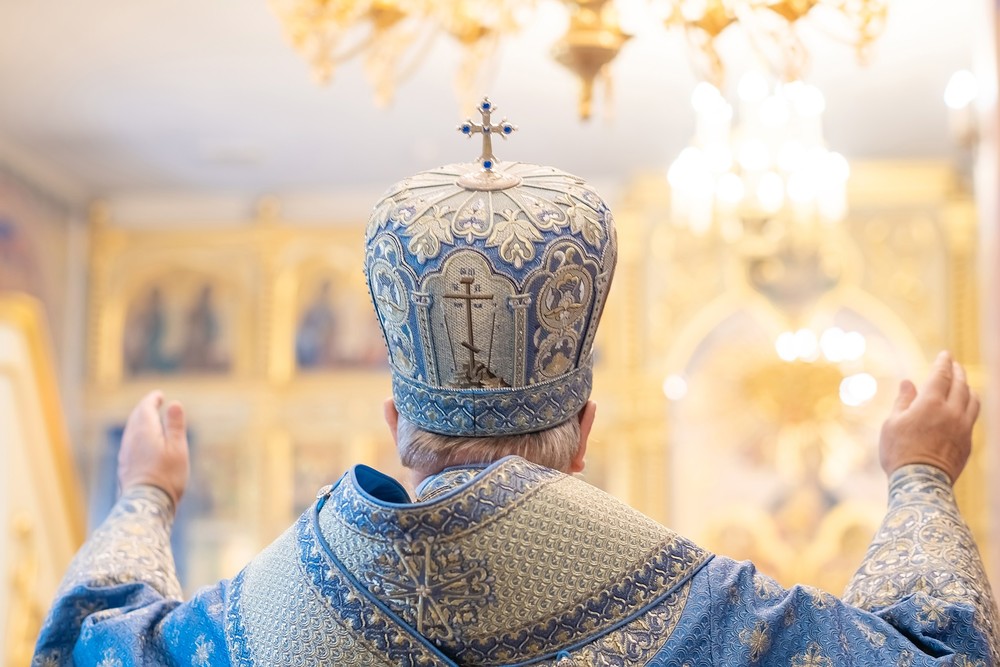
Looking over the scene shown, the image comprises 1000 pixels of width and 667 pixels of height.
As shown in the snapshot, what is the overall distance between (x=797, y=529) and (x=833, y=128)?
3.07 meters

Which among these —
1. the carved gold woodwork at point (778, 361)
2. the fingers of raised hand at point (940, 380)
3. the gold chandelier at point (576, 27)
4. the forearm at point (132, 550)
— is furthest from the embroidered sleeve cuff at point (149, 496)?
the carved gold woodwork at point (778, 361)

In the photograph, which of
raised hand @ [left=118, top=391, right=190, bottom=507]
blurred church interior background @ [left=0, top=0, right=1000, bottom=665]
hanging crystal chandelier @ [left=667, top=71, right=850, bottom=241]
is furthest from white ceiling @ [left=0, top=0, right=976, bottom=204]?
raised hand @ [left=118, top=391, right=190, bottom=507]

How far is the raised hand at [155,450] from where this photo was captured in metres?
2.44

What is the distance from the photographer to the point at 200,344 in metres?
12.4

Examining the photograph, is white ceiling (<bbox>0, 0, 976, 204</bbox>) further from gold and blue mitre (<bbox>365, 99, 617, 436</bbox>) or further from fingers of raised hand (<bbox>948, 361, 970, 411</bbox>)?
gold and blue mitre (<bbox>365, 99, 617, 436</bbox>)

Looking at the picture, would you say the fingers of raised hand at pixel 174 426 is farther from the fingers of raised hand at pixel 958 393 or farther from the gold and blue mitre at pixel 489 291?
the fingers of raised hand at pixel 958 393

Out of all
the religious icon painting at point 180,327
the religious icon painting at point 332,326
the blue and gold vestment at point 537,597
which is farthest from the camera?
the religious icon painting at point 180,327

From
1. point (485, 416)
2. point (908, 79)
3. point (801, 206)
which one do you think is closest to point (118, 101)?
point (801, 206)

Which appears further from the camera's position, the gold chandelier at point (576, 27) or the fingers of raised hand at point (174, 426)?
the gold chandelier at point (576, 27)

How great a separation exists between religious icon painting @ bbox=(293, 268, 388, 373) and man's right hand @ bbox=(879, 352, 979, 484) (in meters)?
10.2

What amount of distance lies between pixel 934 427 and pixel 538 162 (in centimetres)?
942

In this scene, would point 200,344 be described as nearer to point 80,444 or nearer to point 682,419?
point 80,444

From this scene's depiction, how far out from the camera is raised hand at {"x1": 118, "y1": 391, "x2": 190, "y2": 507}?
244 cm

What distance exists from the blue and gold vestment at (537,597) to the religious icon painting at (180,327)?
417 inches
